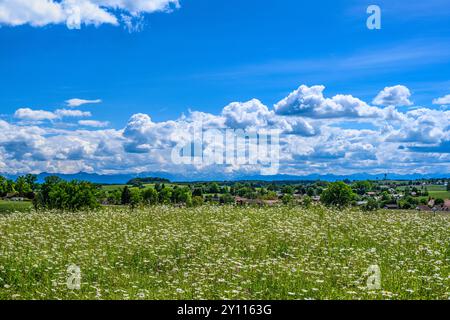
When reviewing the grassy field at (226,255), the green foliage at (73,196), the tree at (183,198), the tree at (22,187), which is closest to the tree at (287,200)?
the grassy field at (226,255)

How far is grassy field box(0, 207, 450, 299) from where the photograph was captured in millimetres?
9414

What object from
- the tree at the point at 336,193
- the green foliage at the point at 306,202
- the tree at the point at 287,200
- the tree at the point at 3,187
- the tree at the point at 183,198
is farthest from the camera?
the tree at the point at 3,187

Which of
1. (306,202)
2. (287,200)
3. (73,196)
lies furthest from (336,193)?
(73,196)

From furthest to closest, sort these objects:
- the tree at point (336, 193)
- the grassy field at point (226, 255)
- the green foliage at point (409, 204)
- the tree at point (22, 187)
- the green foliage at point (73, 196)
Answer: the tree at point (22, 187), the green foliage at point (409, 204), the tree at point (336, 193), the green foliage at point (73, 196), the grassy field at point (226, 255)

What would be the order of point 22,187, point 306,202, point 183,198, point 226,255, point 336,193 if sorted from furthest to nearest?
point 22,187 < point 183,198 < point 336,193 < point 306,202 < point 226,255

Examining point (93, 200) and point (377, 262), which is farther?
point (93, 200)

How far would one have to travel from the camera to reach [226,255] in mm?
11703

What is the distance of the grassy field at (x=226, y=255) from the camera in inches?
371

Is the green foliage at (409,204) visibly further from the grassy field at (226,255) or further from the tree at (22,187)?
the tree at (22,187)

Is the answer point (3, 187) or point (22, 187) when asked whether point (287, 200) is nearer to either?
point (22, 187)

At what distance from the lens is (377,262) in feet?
37.6
